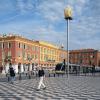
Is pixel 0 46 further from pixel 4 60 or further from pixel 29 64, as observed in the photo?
pixel 29 64

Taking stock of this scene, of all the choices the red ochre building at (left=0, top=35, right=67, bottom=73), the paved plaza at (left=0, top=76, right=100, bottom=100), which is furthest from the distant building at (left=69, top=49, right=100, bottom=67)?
the paved plaza at (left=0, top=76, right=100, bottom=100)

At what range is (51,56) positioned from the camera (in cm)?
11369

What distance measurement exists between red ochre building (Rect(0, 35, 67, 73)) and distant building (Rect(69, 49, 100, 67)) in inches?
1782

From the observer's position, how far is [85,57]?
152 meters

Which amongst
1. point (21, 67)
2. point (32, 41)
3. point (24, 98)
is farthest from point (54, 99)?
point (32, 41)

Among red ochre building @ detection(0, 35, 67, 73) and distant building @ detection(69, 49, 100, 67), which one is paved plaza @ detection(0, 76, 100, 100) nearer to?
red ochre building @ detection(0, 35, 67, 73)

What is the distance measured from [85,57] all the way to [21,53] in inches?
2804

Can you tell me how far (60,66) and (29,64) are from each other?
1490 cm

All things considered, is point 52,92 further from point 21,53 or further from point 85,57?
point 85,57

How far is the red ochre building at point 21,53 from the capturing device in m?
82.6

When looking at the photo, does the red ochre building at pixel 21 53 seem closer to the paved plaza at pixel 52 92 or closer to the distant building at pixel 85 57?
the distant building at pixel 85 57

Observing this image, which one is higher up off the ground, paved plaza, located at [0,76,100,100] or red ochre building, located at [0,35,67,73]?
red ochre building, located at [0,35,67,73]

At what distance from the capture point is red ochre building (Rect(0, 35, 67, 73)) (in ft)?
271

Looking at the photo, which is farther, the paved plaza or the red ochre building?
the red ochre building
